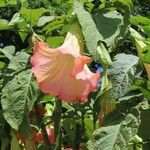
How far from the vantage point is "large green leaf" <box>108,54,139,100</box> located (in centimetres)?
110

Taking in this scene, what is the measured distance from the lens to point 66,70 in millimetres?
1221

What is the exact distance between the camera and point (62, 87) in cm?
120

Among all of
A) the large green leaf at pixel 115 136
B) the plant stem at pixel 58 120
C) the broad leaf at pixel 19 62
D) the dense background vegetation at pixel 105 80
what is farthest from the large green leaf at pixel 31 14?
the large green leaf at pixel 115 136

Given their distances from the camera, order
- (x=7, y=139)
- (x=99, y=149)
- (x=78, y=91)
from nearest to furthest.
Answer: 1. (x=99, y=149)
2. (x=78, y=91)
3. (x=7, y=139)

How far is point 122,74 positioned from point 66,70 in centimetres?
16

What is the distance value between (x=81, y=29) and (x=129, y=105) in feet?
0.71

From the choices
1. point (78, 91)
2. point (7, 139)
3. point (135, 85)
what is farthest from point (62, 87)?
point (7, 139)

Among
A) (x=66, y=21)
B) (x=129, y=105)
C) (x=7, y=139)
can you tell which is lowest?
(x=7, y=139)

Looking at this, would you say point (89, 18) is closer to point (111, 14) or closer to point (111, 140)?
point (111, 14)

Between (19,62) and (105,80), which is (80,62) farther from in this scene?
(19,62)

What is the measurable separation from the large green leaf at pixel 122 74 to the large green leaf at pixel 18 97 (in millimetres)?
183

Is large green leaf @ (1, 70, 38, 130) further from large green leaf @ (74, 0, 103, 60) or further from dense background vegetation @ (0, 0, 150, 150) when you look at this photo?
large green leaf @ (74, 0, 103, 60)

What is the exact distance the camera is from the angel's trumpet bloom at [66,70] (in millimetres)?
1147

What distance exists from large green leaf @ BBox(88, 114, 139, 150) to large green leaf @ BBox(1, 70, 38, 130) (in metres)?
0.16
